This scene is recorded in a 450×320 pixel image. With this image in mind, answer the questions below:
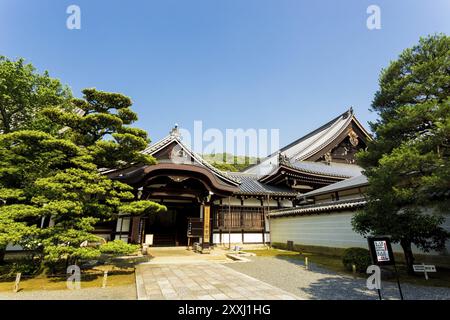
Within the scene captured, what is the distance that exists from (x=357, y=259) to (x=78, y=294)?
9256mm

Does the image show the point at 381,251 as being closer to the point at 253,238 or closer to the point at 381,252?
the point at 381,252

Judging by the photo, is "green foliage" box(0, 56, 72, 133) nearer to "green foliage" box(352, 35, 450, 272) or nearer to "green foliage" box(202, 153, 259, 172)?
"green foliage" box(352, 35, 450, 272)

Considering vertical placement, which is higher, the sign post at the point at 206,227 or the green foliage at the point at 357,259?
the sign post at the point at 206,227

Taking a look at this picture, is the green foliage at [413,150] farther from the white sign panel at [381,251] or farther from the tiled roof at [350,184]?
the tiled roof at [350,184]

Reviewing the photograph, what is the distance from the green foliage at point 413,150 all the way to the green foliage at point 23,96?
45.5 feet

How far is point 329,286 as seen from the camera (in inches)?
268

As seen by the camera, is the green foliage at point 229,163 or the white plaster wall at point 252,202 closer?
the white plaster wall at point 252,202

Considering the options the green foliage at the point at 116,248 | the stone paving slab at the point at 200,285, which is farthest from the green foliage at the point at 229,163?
the green foliage at the point at 116,248

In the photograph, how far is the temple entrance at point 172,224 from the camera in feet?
58.1

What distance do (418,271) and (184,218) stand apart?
573 inches

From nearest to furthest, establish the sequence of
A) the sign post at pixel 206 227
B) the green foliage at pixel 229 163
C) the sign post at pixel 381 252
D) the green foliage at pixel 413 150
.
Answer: the sign post at pixel 381 252 → the green foliage at pixel 413 150 → the sign post at pixel 206 227 → the green foliage at pixel 229 163

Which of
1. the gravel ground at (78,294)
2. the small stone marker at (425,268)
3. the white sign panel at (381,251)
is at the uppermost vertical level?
the white sign panel at (381,251)

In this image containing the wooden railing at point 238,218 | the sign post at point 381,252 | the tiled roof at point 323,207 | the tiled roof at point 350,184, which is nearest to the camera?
the sign post at point 381,252

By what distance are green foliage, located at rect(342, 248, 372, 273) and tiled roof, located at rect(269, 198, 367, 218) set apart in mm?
2988
